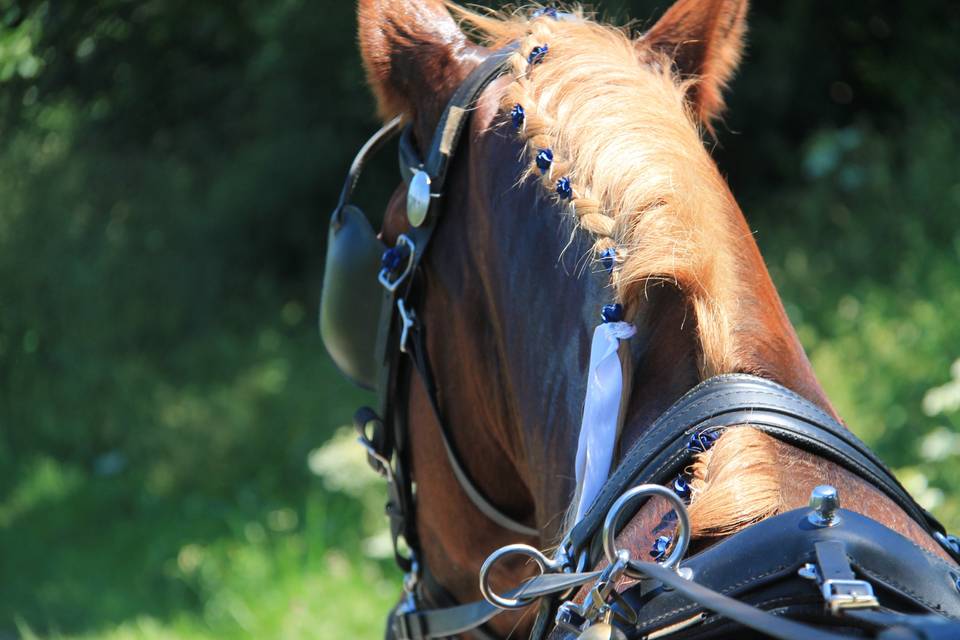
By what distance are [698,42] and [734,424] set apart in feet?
2.86

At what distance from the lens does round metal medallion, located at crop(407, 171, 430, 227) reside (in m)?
1.65

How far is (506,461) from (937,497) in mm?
1883

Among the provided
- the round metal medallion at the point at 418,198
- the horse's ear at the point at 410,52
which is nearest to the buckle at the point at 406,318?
the round metal medallion at the point at 418,198

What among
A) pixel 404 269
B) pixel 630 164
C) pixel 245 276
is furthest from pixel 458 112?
pixel 245 276

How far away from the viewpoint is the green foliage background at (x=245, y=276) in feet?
14.2

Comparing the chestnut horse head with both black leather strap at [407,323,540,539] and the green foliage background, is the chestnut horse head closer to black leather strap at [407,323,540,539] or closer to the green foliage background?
black leather strap at [407,323,540,539]

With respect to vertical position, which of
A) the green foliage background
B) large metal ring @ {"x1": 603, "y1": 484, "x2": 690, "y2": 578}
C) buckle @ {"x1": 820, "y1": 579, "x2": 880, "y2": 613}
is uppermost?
buckle @ {"x1": 820, "y1": 579, "x2": 880, "y2": 613}

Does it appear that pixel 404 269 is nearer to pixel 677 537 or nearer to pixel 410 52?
pixel 410 52

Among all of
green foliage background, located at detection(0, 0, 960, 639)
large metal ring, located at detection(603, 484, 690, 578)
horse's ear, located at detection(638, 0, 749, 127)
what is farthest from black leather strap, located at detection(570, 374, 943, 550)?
green foliage background, located at detection(0, 0, 960, 639)

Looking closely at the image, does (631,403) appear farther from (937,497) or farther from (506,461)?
(937,497)

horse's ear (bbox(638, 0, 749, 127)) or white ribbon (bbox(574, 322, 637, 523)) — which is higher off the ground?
horse's ear (bbox(638, 0, 749, 127))

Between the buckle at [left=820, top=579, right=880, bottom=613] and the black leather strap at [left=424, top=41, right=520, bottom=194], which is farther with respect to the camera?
the black leather strap at [left=424, top=41, right=520, bottom=194]

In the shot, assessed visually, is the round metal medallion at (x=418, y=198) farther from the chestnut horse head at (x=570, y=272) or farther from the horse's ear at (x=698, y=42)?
the horse's ear at (x=698, y=42)

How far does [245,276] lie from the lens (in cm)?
744
